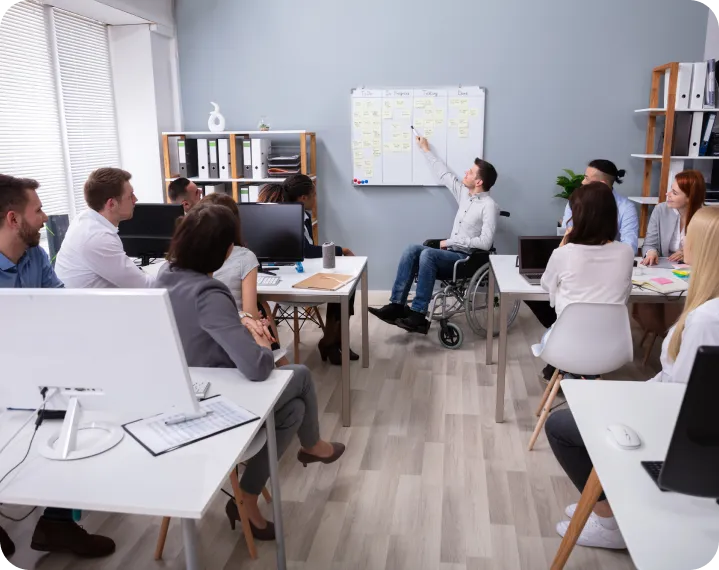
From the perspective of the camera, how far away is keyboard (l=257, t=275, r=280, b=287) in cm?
340

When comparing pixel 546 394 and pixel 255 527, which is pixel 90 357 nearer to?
pixel 255 527

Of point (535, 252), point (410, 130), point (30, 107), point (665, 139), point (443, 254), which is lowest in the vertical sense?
point (443, 254)

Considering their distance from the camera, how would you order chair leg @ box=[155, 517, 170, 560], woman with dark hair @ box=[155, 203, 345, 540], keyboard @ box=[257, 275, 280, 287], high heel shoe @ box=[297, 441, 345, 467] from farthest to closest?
keyboard @ box=[257, 275, 280, 287] → high heel shoe @ box=[297, 441, 345, 467] → chair leg @ box=[155, 517, 170, 560] → woman with dark hair @ box=[155, 203, 345, 540]

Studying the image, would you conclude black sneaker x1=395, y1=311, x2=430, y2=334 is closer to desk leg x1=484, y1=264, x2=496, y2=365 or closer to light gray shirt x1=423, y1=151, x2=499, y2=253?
desk leg x1=484, y1=264, x2=496, y2=365

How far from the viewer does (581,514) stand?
1809mm

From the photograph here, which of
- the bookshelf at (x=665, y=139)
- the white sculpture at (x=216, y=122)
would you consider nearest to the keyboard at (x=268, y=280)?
the white sculpture at (x=216, y=122)

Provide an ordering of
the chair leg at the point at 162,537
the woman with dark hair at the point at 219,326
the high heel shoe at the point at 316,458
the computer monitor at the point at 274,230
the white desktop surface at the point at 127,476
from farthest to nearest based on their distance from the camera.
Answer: the computer monitor at the point at 274,230, the high heel shoe at the point at 316,458, the chair leg at the point at 162,537, the woman with dark hair at the point at 219,326, the white desktop surface at the point at 127,476

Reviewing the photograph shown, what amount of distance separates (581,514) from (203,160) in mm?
4384

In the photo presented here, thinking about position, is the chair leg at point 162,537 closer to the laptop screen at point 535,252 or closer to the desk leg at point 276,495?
the desk leg at point 276,495

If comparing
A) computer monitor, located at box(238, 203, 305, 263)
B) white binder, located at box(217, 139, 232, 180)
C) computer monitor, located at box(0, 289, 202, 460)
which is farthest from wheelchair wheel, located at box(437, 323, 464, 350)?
computer monitor, located at box(0, 289, 202, 460)

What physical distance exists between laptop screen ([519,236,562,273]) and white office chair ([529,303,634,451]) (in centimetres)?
77

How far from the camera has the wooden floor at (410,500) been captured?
2.25m

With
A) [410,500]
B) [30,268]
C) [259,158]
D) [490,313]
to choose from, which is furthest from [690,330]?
[259,158]

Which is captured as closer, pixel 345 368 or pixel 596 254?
pixel 596 254
